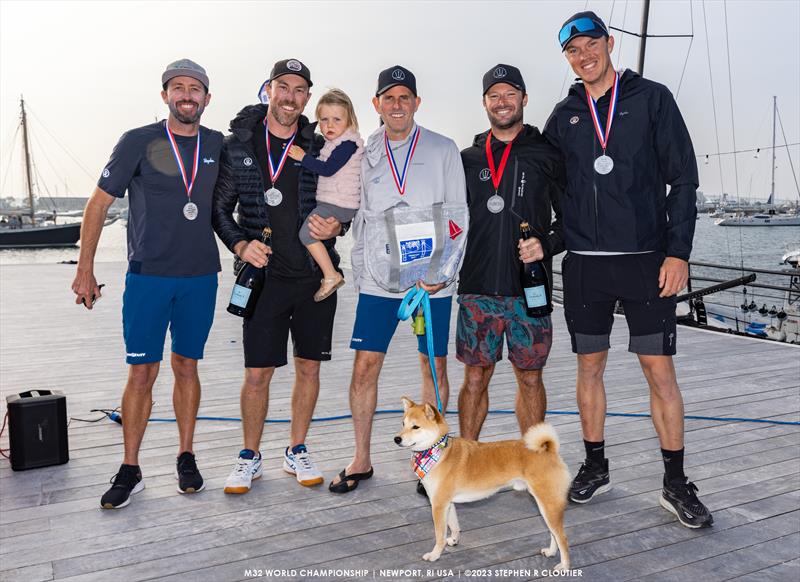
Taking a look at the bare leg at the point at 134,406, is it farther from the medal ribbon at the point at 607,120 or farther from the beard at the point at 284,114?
the medal ribbon at the point at 607,120

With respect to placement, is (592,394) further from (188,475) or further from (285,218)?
(188,475)

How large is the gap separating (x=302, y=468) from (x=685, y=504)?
73.4 inches

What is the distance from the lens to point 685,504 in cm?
298

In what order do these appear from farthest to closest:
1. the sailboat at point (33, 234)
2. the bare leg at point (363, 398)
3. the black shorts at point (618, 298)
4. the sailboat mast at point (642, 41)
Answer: the sailboat at point (33, 234) < the sailboat mast at point (642, 41) < the bare leg at point (363, 398) < the black shorts at point (618, 298)

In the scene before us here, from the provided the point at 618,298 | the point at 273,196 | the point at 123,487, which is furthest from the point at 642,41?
the point at 123,487

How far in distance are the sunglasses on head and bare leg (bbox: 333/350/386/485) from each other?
178 cm

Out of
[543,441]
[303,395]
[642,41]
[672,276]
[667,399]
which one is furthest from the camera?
[642,41]

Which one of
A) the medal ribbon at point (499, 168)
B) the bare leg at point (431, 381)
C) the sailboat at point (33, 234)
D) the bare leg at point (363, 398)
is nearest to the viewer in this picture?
the medal ribbon at point (499, 168)

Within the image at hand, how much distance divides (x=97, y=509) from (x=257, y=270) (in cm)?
137

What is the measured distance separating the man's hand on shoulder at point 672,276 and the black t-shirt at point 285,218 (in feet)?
5.59

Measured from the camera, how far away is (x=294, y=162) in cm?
331

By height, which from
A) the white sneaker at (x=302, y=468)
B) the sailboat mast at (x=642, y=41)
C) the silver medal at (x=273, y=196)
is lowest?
the white sneaker at (x=302, y=468)

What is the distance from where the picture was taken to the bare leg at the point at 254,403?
3492mm

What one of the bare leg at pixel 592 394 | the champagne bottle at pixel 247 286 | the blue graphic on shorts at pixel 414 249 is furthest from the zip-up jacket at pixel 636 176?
the champagne bottle at pixel 247 286
